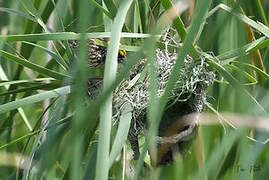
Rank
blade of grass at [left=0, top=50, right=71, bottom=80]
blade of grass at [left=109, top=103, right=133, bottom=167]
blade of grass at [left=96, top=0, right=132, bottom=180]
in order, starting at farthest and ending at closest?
blade of grass at [left=0, top=50, right=71, bottom=80] → blade of grass at [left=109, top=103, right=133, bottom=167] → blade of grass at [left=96, top=0, right=132, bottom=180]

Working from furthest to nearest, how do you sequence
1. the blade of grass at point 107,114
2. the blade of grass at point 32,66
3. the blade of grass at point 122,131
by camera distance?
the blade of grass at point 32,66, the blade of grass at point 122,131, the blade of grass at point 107,114

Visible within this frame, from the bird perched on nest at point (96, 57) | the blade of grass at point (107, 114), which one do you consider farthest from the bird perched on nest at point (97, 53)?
the blade of grass at point (107, 114)

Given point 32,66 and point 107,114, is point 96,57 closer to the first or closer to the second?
point 32,66

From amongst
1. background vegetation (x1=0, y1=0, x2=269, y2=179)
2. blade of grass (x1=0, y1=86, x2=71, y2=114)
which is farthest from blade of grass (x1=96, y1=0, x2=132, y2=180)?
blade of grass (x1=0, y1=86, x2=71, y2=114)

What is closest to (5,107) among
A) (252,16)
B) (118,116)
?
(118,116)

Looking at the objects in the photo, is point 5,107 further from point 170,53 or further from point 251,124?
point 251,124

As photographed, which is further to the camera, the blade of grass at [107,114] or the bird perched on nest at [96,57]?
the bird perched on nest at [96,57]

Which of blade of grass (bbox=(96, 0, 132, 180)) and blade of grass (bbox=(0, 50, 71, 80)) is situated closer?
blade of grass (bbox=(96, 0, 132, 180))

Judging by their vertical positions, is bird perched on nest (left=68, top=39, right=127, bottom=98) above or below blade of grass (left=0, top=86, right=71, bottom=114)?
above

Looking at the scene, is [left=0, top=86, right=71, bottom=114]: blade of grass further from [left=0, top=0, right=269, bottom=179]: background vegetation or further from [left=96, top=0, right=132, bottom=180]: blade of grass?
[left=96, top=0, right=132, bottom=180]: blade of grass

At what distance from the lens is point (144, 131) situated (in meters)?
0.84

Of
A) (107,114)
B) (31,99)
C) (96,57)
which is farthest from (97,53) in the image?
(107,114)

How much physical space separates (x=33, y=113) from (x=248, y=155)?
0.76 m

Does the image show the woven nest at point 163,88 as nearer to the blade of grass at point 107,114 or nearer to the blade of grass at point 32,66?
the blade of grass at point 32,66
